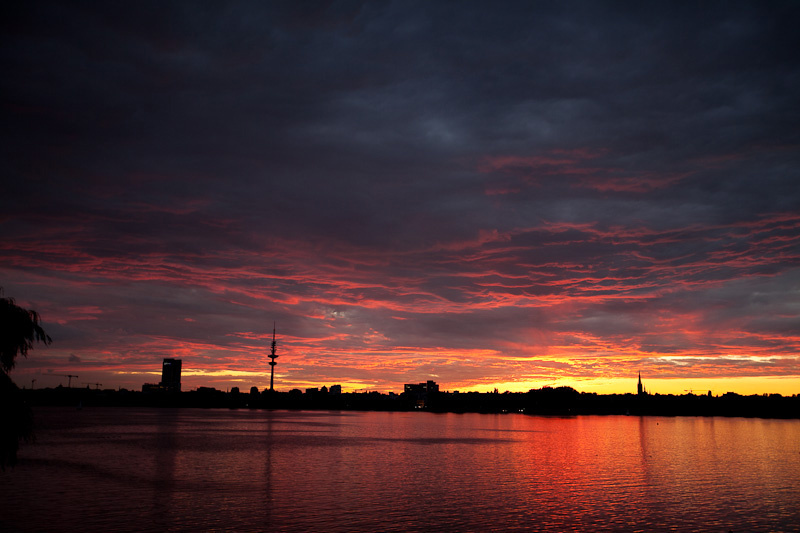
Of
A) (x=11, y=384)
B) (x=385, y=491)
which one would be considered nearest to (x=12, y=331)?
(x=11, y=384)

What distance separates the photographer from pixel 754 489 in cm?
6631

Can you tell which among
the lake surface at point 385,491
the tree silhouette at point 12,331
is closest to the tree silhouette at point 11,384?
the tree silhouette at point 12,331

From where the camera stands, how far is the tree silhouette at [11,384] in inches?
957

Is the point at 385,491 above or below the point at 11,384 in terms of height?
below

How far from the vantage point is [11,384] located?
25.1 m

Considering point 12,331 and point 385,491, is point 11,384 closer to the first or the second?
point 12,331

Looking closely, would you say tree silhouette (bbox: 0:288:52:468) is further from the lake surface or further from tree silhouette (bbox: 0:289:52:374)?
the lake surface

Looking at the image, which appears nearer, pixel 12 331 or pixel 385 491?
pixel 12 331

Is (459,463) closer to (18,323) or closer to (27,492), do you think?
(27,492)

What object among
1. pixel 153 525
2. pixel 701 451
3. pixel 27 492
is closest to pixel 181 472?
pixel 27 492

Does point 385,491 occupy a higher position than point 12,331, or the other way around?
point 12,331

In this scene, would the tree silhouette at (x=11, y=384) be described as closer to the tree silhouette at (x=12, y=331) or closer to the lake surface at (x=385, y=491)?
the tree silhouette at (x=12, y=331)

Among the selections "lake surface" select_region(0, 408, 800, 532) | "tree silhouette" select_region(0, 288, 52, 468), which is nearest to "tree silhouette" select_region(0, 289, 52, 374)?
"tree silhouette" select_region(0, 288, 52, 468)

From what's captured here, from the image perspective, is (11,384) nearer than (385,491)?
Yes
